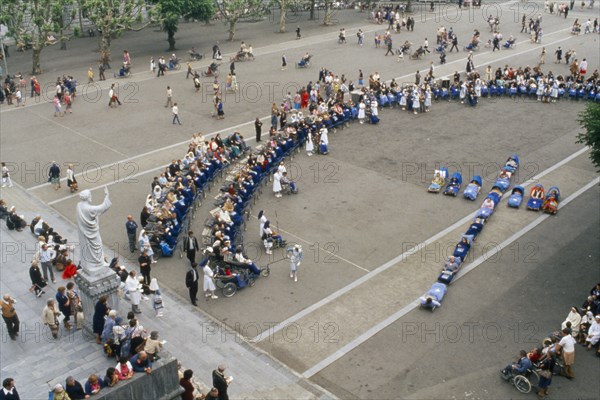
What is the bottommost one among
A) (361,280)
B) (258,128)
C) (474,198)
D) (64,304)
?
(361,280)

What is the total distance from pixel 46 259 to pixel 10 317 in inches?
142

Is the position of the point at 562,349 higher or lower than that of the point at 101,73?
lower

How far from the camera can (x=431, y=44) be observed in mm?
59625

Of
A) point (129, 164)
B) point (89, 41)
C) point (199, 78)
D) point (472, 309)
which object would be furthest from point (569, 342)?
point (89, 41)

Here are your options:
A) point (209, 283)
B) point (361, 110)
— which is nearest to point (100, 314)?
point (209, 283)

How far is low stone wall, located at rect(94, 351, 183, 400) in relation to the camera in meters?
15.3

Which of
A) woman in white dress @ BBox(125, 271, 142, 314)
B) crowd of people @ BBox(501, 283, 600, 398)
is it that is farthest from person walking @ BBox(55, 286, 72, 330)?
crowd of people @ BBox(501, 283, 600, 398)

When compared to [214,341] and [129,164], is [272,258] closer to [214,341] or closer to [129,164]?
[214,341]

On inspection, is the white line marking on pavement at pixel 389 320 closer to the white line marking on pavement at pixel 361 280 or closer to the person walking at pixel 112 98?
the white line marking on pavement at pixel 361 280

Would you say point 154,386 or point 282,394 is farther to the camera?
point 282,394

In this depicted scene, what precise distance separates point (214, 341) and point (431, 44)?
45.5 m

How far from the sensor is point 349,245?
26.2 metres

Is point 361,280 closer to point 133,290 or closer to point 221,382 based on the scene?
point 133,290

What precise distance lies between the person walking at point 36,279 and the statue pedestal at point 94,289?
3955mm
